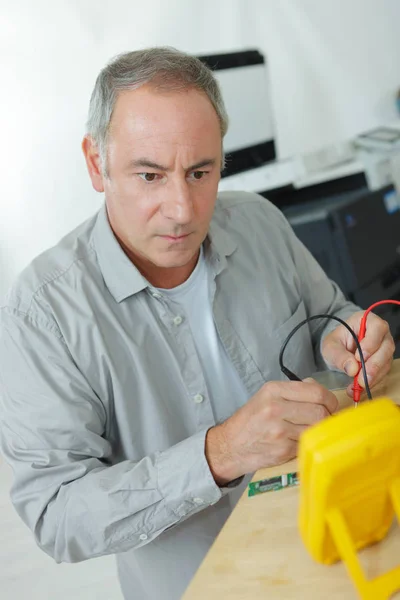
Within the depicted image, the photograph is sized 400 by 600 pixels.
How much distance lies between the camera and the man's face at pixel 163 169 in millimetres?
981

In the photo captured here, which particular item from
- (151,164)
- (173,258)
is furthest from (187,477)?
(151,164)

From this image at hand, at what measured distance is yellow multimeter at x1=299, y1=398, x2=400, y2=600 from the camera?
559 mm

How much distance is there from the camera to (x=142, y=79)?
994 millimetres

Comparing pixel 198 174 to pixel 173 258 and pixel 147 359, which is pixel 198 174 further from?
pixel 147 359

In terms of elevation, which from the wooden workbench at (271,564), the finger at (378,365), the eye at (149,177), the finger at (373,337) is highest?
the eye at (149,177)

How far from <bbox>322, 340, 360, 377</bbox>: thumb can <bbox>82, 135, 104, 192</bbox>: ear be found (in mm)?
470

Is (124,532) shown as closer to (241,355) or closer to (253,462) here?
(253,462)

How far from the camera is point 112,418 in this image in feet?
3.48

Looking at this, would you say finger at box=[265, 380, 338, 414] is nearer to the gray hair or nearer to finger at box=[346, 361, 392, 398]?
finger at box=[346, 361, 392, 398]

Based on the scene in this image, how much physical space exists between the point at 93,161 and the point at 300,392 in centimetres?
55

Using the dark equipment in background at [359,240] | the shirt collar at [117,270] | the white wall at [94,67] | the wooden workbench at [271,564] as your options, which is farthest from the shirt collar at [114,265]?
the white wall at [94,67]

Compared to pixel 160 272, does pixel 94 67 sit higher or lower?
higher

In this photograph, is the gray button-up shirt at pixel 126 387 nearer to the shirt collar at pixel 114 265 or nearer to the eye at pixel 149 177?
the shirt collar at pixel 114 265

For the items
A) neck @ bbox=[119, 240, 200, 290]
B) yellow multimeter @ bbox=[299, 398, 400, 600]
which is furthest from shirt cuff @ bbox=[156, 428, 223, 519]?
neck @ bbox=[119, 240, 200, 290]
